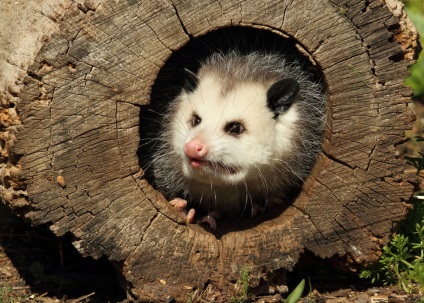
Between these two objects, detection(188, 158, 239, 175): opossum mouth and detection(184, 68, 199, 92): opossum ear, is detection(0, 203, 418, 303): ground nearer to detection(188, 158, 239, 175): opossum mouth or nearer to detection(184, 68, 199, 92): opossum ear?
detection(188, 158, 239, 175): opossum mouth

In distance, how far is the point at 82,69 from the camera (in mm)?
3113

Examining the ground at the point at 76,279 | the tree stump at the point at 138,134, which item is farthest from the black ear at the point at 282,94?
the ground at the point at 76,279

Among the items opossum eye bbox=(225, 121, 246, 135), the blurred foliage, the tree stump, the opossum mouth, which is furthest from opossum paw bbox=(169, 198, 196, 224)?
the blurred foliage

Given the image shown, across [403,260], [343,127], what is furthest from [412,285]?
[343,127]

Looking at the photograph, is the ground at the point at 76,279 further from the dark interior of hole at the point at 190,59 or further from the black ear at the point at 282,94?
the black ear at the point at 282,94

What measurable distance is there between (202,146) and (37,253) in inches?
61.9

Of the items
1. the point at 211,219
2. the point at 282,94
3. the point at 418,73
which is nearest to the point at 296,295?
the point at 211,219

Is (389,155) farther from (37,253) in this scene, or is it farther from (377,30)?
(37,253)

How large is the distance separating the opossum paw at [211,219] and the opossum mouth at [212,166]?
45 cm

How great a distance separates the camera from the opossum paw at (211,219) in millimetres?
3803

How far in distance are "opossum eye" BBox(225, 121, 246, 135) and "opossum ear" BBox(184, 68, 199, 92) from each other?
1.37 feet

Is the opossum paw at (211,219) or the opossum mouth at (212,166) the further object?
the opossum paw at (211,219)

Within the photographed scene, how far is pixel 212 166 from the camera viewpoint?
3.40 metres

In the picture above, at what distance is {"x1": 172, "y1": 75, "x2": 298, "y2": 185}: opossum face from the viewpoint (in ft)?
11.1
